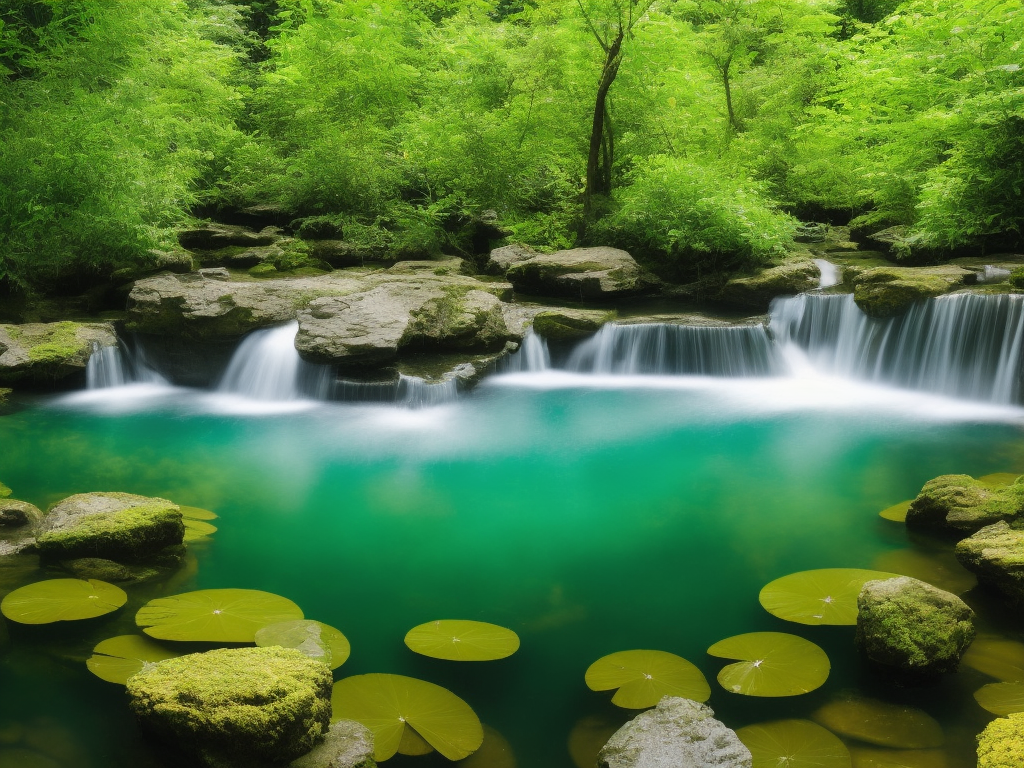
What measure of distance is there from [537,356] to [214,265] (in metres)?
6.54

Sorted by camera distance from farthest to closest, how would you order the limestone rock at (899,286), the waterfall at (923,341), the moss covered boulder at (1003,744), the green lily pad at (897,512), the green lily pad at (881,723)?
the limestone rock at (899,286)
the waterfall at (923,341)
the green lily pad at (897,512)
the green lily pad at (881,723)
the moss covered boulder at (1003,744)

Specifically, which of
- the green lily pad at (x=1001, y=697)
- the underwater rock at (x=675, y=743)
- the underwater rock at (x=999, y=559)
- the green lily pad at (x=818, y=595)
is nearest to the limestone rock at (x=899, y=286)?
the underwater rock at (x=999, y=559)

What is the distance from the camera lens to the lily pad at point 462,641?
374cm

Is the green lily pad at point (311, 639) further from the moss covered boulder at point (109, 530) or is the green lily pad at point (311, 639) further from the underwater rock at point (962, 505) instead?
the underwater rock at point (962, 505)

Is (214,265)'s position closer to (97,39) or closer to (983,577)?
(97,39)

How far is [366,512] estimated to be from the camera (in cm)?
602

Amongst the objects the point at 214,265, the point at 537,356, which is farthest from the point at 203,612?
the point at 214,265

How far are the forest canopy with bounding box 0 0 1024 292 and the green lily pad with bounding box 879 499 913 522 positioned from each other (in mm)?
6439

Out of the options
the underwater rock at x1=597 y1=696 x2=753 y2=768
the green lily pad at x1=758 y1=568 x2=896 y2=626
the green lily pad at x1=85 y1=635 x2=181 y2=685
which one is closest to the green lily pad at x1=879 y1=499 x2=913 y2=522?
the green lily pad at x1=758 y1=568 x2=896 y2=626

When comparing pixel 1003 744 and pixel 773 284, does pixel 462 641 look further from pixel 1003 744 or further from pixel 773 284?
pixel 773 284

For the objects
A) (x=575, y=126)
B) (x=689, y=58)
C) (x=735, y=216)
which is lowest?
(x=735, y=216)

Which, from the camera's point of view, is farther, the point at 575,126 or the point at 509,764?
the point at 575,126

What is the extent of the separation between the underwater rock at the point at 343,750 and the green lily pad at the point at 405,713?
57mm

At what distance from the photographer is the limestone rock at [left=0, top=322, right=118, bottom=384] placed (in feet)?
29.8
